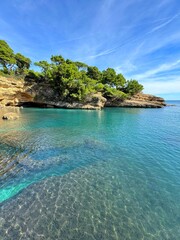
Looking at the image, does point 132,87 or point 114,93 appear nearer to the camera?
point 114,93

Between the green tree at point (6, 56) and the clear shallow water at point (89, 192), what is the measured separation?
36.4 m

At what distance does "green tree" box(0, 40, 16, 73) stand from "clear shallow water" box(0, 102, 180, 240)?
36.4 metres

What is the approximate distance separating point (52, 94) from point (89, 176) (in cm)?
3889

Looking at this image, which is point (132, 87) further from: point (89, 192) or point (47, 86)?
point (89, 192)

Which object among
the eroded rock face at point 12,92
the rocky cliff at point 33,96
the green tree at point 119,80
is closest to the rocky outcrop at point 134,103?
the green tree at point 119,80

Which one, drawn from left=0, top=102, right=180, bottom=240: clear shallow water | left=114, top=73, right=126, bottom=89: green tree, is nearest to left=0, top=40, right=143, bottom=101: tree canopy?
left=114, top=73, right=126, bottom=89: green tree

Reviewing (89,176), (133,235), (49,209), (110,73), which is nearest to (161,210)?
(133,235)

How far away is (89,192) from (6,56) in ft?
147

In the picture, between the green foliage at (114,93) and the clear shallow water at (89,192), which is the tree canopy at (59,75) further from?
the clear shallow water at (89,192)

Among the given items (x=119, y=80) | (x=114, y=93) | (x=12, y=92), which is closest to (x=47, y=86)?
(x=12, y=92)

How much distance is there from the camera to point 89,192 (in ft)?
21.5

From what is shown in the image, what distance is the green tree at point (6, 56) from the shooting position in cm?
3812

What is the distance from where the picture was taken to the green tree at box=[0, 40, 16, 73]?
125 ft

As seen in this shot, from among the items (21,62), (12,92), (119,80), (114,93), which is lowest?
(12,92)
